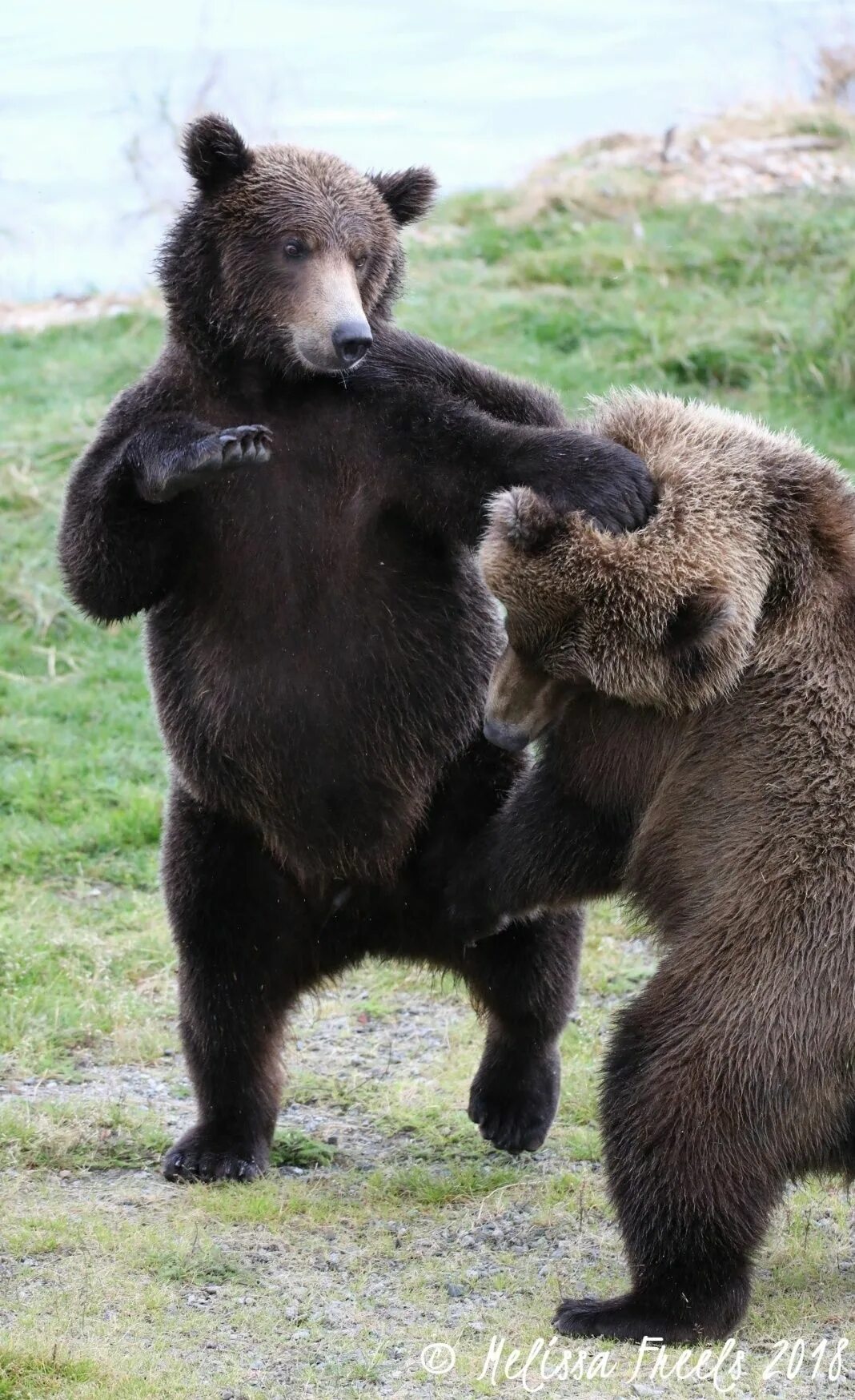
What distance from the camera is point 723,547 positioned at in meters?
4.99

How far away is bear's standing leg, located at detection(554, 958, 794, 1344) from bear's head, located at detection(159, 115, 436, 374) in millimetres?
2256

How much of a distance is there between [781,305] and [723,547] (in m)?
9.48

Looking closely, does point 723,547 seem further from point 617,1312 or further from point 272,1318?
point 272,1318

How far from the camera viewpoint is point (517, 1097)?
6.27 m

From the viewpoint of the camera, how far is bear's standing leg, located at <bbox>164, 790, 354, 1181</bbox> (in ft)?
19.6

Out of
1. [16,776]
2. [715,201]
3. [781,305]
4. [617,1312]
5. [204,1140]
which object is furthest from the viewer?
[715,201]

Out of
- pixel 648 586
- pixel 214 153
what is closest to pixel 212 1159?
pixel 648 586

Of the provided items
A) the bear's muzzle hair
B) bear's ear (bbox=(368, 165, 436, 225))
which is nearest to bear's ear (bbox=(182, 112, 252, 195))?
bear's ear (bbox=(368, 165, 436, 225))

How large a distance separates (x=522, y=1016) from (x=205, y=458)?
224 cm

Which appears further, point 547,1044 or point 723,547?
point 547,1044

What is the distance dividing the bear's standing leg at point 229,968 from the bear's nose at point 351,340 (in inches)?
61.3

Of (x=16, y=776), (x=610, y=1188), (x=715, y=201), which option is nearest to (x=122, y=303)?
(x=715, y=201)
